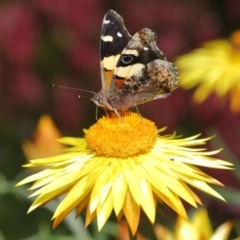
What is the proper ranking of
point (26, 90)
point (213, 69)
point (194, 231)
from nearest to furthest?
point (194, 231) → point (213, 69) → point (26, 90)

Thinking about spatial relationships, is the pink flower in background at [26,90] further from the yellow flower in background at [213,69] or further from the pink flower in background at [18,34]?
the yellow flower in background at [213,69]

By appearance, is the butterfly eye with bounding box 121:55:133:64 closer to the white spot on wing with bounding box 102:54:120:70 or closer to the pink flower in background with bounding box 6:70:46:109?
the white spot on wing with bounding box 102:54:120:70

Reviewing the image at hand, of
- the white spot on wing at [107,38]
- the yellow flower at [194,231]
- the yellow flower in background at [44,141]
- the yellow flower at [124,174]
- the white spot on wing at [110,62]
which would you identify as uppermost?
the white spot on wing at [107,38]

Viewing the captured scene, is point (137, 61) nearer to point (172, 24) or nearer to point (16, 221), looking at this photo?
point (16, 221)

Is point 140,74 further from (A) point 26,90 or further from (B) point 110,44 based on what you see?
(A) point 26,90

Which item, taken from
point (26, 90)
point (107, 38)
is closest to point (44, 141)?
point (107, 38)

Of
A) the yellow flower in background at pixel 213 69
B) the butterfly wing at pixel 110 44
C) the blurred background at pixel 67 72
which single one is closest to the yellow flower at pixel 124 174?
the butterfly wing at pixel 110 44

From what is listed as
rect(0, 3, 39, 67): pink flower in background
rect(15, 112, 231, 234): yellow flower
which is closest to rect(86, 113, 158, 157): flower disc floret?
rect(15, 112, 231, 234): yellow flower
